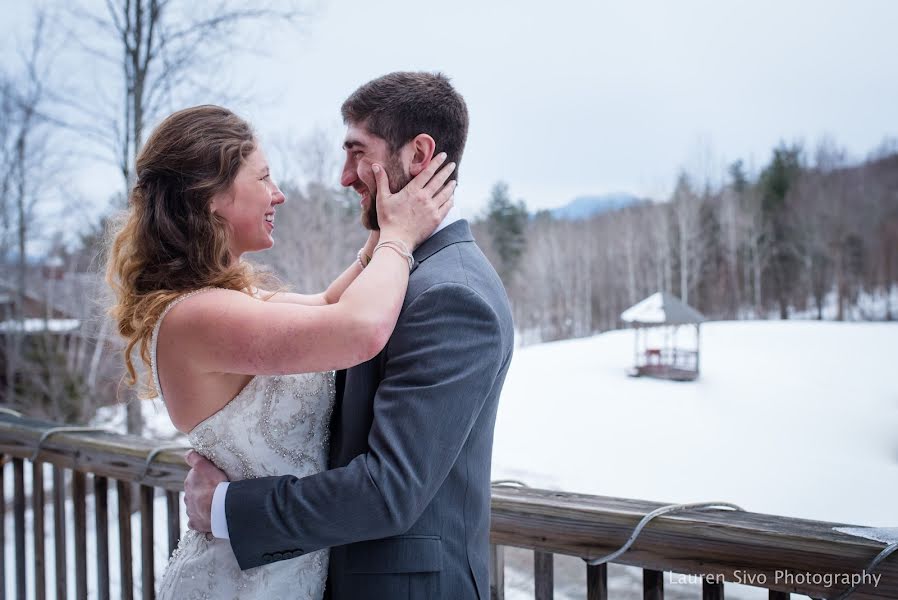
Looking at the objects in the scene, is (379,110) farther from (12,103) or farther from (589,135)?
(12,103)

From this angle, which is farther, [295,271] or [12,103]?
[295,271]

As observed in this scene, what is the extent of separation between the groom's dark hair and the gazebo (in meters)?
6.84

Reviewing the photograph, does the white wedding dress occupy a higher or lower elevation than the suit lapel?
lower

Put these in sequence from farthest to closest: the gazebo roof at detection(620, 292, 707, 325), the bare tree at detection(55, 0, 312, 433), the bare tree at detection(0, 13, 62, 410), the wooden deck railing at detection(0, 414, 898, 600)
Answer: the gazebo roof at detection(620, 292, 707, 325) → the bare tree at detection(0, 13, 62, 410) → the bare tree at detection(55, 0, 312, 433) → the wooden deck railing at detection(0, 414, 898, 600)

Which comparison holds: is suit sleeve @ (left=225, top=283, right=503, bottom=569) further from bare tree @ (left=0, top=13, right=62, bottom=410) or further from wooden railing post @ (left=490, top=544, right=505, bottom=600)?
bare tree @ (left=0, top=13, right=62, bottom=410)

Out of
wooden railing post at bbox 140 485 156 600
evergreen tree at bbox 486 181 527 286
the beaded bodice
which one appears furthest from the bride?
evergreen tree at bbox 486 181 527 286

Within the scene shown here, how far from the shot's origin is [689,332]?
8.79m

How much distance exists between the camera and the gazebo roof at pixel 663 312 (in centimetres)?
802

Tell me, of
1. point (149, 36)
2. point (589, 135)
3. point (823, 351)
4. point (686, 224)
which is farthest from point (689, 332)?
point (149, 36)

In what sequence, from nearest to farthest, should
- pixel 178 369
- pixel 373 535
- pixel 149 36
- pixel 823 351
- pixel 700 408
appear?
pixel 373 535 < pixel 178 369 < pixel 823 351 < pixel 149 36 < pixel 700 408

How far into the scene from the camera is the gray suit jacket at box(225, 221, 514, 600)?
0.85 meters

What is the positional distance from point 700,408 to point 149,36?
19.5 feet

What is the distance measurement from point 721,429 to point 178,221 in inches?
182

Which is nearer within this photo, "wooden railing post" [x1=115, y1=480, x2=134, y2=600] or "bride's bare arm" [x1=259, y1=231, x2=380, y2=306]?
"bride's bare arm" [x1=259, y1=231, x2=380, y2=306]
